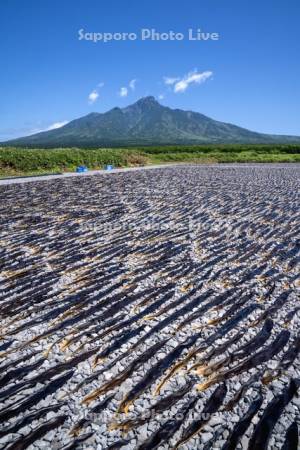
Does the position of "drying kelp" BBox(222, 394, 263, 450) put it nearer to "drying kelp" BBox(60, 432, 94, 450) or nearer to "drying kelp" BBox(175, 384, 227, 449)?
"drying kelp" BBox(175, 384, 227, 449)

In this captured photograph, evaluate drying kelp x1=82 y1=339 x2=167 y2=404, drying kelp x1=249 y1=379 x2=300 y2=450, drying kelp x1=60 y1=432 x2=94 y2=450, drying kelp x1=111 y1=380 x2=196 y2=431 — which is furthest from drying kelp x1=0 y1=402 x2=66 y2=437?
drying kelp x1=249 y1=379 x2=300 y2=450

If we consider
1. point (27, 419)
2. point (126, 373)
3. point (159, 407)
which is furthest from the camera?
point (126, 373)

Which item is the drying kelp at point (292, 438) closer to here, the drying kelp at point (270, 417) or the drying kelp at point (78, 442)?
the drying kelp at point (270, 417)

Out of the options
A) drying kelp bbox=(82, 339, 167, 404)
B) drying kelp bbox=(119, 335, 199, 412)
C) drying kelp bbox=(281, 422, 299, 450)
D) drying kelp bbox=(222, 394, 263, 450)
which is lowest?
drying kelp bbox=(281, 422, 299, 450)

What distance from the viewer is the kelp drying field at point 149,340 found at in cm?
301

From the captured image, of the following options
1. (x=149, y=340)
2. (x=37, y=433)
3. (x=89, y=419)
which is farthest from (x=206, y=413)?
(x=37, y=433)

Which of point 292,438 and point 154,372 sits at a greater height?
point 154,372

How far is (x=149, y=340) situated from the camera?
427 cm

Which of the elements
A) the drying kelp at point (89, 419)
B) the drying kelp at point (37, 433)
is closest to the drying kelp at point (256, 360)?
the drying kelp at point (89, 419)

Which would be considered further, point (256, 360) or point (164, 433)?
point (256, 360)

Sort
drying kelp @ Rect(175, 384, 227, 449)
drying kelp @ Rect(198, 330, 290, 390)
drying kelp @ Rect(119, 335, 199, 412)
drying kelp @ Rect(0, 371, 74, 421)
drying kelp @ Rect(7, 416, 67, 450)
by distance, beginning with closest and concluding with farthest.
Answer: drying kelp @ Rect(7, 416, 67, 450) < drying kelp @ Rect(175, 384, 227, 449) < drying kelp @ Rect(0, 371, 74, 421) < drying kelp @ Rect(119, 335, 199, 412) < drying kelp @ Rect(198, 330, 290, 390)

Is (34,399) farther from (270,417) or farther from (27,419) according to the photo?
(270,417)

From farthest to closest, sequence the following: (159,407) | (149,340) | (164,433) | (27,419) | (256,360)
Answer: (149,340), (256,360), (159,407), (27,419), (164,433)

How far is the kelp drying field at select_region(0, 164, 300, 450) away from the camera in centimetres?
301
